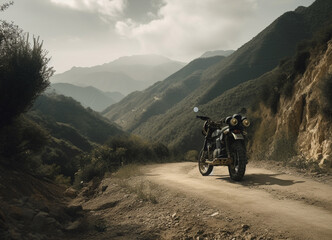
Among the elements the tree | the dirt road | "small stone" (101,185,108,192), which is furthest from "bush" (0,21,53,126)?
the dirt road

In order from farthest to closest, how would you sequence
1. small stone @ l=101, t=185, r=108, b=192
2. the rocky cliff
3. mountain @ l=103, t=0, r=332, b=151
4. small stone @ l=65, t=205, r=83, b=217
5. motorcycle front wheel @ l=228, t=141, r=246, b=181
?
1. mountain @ l=103, t=0, r=332, b=151
2. the rocky cliff
3. small stone @ l=101, t=185, r=108, b=192
4. motorcycle front wheel @ l=228, t=141, r=246, b=181
5. small stone @ l=65, t=205, r=83, b=217

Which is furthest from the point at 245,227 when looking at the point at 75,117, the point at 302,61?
the point at 75,117

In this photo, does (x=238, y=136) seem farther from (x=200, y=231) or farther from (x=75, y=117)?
(x=75, y=117)

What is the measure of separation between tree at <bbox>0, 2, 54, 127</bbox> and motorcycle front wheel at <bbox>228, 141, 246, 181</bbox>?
10758 mm

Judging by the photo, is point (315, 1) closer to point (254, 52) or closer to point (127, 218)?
point (254, 52)

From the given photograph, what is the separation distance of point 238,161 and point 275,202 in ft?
6.58

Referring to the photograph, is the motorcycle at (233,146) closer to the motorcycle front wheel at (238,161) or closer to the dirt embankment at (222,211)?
the motorcycle front wheel at (238,161)

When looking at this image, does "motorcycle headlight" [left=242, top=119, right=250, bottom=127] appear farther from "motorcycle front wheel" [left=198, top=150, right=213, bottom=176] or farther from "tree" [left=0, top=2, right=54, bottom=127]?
"tree" [left=0, top=2, right=54, bottom=127]

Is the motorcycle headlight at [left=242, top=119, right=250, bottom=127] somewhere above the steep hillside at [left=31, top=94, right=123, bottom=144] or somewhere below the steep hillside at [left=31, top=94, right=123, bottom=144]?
below

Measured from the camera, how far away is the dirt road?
3.64 m

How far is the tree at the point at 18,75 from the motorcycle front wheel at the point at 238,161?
10758mm

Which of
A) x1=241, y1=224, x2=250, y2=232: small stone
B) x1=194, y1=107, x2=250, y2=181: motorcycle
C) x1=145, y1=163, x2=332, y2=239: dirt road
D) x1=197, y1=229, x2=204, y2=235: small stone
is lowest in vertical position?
x1=197, y1=229, x2=204, y2=235: small stone

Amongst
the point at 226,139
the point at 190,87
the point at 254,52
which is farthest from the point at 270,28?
the point at 226,139

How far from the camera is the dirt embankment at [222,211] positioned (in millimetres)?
3771
